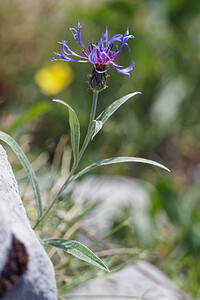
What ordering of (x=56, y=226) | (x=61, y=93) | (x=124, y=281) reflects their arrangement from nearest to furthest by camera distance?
(x=56, y=226) < (x=124, y=281) < (x=61, y=93)

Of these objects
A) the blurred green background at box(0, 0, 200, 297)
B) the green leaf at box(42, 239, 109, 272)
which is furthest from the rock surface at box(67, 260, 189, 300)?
the blurred green background at box(0, 0, 200, 297)

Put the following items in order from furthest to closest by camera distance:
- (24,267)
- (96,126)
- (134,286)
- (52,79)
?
1. (52,79)
2. (134,286)
3. (96,126)
4. (24,267)

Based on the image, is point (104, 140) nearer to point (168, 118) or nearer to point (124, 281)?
point (168, 118)

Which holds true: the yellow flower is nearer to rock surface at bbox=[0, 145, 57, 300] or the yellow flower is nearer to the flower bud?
the flower bud

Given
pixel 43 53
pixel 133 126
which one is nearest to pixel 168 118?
pixel 133 126

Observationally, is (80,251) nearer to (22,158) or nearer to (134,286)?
(22,158)

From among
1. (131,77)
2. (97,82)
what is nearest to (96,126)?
(97,82)
